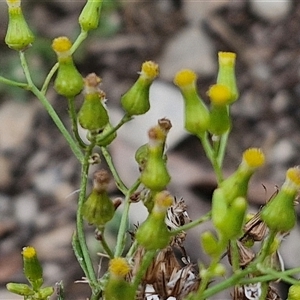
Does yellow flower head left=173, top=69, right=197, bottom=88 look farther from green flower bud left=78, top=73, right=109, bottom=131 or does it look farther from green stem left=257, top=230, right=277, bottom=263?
green stem left=257, top=230, right=277, bottom=263

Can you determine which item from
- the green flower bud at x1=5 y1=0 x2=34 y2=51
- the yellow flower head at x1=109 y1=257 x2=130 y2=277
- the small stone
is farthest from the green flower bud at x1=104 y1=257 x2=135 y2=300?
the small stone

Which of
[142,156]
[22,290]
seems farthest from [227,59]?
[22,290]

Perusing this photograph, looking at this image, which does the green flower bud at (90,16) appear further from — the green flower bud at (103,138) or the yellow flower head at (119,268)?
the yellow flower head at (119,268)

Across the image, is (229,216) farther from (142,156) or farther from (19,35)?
(19,35)

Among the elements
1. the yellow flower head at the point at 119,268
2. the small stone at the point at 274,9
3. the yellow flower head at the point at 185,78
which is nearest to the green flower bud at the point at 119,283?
the yellow flower head at the point at 119,268

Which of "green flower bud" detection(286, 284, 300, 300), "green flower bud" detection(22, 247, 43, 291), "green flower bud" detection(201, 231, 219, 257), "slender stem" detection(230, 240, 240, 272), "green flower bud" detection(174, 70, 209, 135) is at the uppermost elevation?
"green flower bud" detection(174, 70, 209, 135)
